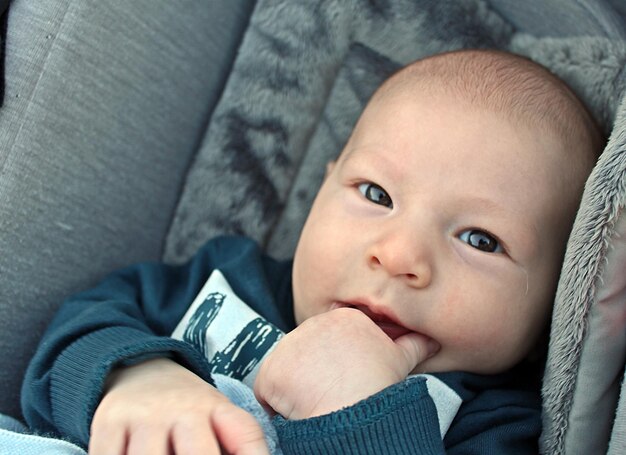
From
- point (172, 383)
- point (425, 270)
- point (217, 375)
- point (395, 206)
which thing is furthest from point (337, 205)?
point (172, 383)

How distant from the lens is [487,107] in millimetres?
1333

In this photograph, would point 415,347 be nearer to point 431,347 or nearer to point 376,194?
point 431,347

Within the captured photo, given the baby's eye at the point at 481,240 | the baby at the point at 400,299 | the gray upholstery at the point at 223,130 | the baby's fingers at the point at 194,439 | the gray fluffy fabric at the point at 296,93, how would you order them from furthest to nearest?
the gray fluffy fabric at the point at 296,93, the baby's eye at the point at 481,240, the gray upholstery at the point at 223,130, the baby at the point at 400,299, the baby's fingers at the point at 194,439

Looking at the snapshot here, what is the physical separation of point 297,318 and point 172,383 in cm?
36

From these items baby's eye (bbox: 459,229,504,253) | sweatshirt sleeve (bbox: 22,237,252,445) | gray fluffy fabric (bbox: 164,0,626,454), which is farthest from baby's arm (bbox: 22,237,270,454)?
baby's eye (bbox: 459,229,504,253)

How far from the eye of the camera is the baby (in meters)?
1.04

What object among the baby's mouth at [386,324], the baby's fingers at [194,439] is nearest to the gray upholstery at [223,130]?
the baby's mouth at [386,324]

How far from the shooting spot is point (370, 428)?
981 millimetres

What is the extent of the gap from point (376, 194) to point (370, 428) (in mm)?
467

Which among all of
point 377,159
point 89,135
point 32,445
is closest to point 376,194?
point 377,159

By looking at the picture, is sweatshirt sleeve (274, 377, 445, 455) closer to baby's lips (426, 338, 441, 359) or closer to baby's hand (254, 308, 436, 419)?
baby's hand (254, 308, 436, 419)

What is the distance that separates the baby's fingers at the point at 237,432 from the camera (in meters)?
0.92

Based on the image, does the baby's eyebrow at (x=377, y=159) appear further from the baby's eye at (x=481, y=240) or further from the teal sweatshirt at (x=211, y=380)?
the teal sweatshirt at (x=211, y=380)

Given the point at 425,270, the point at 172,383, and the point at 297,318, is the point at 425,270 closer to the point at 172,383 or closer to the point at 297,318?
the point at 297,318
